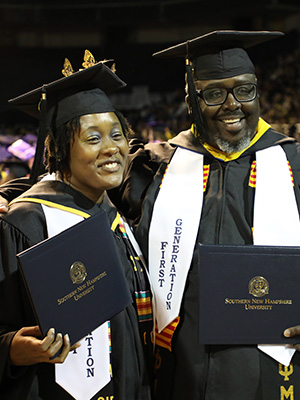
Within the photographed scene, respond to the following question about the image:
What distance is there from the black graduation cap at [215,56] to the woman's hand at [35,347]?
1187mm

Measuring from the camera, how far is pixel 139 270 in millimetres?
2111

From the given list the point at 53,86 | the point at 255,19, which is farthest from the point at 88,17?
the point at 53,86

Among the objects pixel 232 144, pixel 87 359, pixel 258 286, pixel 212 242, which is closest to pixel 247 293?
pixel 258 286

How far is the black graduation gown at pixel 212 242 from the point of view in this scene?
2.12 m

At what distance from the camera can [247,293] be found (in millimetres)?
1906

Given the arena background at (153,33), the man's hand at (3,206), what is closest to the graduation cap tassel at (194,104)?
the man's hand at (3,206)

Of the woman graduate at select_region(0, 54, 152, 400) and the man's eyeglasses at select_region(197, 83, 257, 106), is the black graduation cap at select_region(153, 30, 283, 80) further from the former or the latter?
the woman graduate at select_region(0, 54, 152, 400)

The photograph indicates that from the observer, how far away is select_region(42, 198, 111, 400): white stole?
1881mm

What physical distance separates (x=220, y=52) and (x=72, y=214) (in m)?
1.03

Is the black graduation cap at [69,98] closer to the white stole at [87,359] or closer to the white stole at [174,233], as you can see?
the white stole at [87,359]

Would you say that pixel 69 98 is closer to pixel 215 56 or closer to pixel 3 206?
pixel 3 206

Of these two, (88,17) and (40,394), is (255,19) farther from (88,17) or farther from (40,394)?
(40,394)

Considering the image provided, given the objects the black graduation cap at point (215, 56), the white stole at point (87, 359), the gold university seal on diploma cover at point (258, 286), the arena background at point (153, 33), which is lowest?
the white stole at point (87, 359)

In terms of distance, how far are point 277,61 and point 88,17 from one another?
5.41 metres
